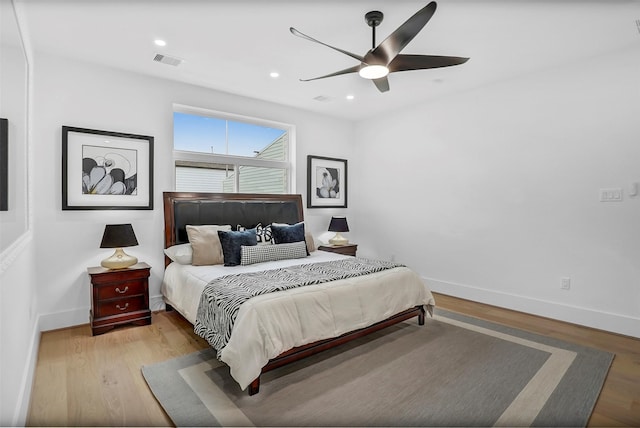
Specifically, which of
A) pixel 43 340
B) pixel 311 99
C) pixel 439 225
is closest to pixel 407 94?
pixel 311 99

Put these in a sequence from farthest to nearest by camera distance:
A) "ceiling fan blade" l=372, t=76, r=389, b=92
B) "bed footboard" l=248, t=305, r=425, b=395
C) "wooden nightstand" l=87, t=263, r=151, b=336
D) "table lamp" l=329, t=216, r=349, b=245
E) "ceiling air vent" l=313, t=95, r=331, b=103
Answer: "table lamp" l=329, t=216, r=349, b=245 → "ceiling air vent" l=313, t=95, r=331, b=103 → "wooden nightstand" l=87, t=263, r=151, b=336 → "ceiling fan blade" l=372, t=76, r=389, b=92 → "bed footboard" l=248, t=305, r=425, b=395

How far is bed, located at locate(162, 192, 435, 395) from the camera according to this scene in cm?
226

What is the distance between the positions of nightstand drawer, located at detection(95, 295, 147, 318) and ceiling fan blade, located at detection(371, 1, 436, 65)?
3.25m

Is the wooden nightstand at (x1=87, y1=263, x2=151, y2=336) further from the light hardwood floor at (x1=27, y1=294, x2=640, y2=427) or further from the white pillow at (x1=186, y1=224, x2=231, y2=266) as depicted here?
the white pillow at (x1=186, y1=224, x2=231, y2=266)

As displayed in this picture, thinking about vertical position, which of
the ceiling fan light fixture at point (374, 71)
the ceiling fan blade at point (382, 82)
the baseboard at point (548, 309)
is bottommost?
the baseboard at point (548, 309)

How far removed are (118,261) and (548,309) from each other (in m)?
4.66

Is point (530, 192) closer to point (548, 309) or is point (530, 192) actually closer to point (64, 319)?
point (548, 309)

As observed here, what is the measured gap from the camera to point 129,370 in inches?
101

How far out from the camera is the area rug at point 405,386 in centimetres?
200

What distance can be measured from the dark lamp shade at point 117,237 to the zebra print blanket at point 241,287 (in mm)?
1152

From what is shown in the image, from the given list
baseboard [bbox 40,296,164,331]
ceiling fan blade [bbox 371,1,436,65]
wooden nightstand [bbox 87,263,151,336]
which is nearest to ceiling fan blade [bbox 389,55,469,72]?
ceiling fan blade [bbox 371,1,436,65]

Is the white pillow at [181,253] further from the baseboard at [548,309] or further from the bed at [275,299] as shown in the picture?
the baseboard at [548,309]

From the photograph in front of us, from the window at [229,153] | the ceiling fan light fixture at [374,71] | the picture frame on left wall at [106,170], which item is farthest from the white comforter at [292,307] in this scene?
the ceiling fan light fixture at [374,71]

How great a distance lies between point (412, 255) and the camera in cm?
521
